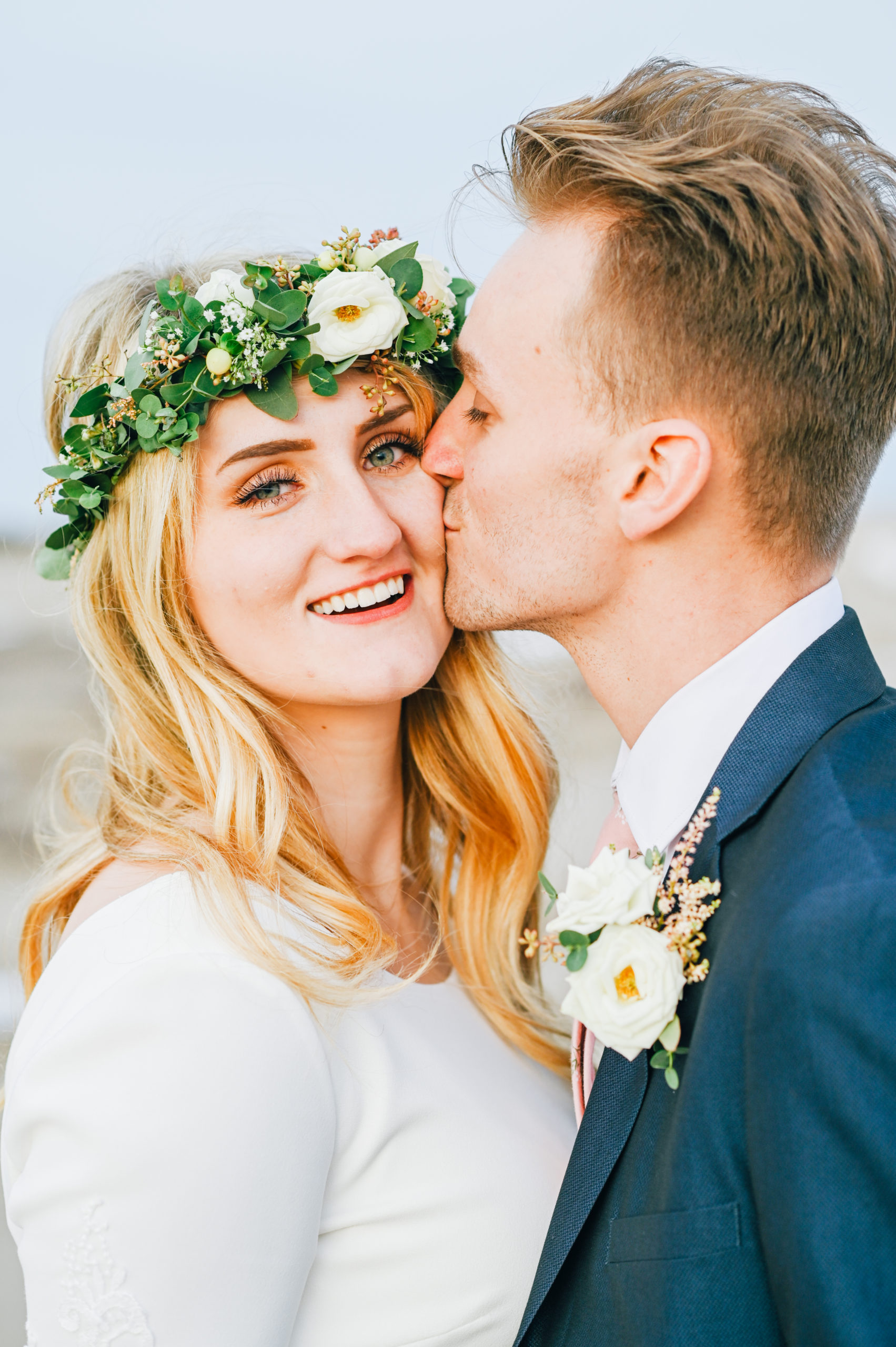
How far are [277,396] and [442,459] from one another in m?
0.40

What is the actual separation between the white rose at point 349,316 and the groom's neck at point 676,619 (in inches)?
27.6

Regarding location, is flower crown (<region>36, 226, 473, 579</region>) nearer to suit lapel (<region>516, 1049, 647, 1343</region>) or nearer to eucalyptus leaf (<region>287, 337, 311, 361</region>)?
eucalyptus leaf (<region>287, 337, 311, 361</region>)

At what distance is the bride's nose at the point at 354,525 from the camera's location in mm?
2203

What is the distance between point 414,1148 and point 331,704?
3.03 ft

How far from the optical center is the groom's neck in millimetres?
1963

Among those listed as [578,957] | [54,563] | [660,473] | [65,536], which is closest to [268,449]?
[65,536]

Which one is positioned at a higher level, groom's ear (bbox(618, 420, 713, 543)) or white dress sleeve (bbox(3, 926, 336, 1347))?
groom's ear (bbox(618, 420, 713, 543))

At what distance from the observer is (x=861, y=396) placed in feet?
6.54

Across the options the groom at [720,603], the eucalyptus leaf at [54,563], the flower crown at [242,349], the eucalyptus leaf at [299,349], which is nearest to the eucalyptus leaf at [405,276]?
the flower crown at [242,349]

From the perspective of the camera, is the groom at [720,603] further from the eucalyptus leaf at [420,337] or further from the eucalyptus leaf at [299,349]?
the eucalyptus leaf at [299,349]

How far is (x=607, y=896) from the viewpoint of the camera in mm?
1607

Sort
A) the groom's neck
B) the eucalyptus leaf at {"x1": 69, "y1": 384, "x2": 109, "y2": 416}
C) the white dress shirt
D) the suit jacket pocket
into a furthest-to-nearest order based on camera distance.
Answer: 1. the eucalyptus leaf at {"x1": 69, "y1": 384, "x2": 109, "y2": 416}
2. the groom's neck
3. the white dress shirt
4. the suit jacket pocket

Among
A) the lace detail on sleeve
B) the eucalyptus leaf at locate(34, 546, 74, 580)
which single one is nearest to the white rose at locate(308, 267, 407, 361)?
the eucalyptus leaf at locate(34, 546, 74, 580)

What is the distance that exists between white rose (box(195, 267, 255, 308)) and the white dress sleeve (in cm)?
126
